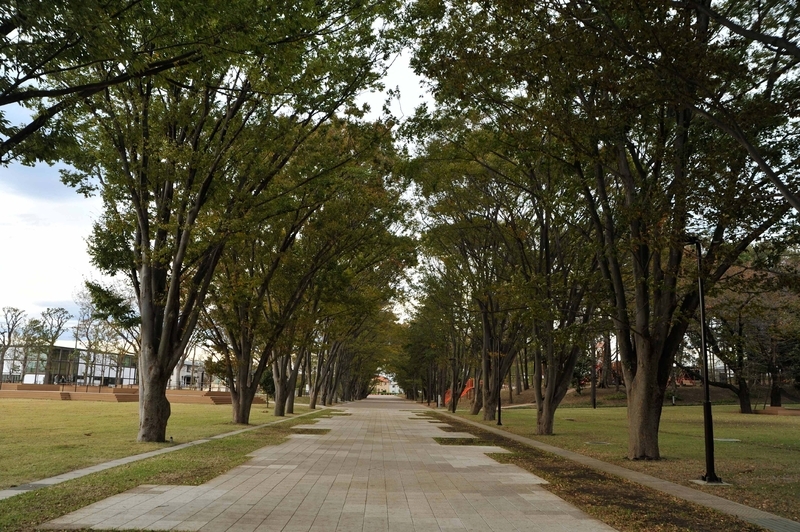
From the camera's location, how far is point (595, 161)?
40.3 ft

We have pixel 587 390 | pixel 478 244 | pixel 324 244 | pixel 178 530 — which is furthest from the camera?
pixel 587 390

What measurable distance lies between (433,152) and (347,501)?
1154cm

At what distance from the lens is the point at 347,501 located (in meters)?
8.09

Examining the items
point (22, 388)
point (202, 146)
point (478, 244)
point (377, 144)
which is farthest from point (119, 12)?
point (22, 388)

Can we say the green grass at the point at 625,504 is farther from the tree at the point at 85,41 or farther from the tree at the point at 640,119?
the tree at the point at 85,41

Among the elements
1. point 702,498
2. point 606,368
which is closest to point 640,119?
point 702,498

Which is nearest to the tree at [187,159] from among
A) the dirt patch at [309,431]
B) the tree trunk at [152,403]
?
the tree trunk at [152,403]

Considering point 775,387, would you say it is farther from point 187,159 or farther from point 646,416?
point 187,159

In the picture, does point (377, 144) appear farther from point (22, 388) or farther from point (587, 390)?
point (587, 390)

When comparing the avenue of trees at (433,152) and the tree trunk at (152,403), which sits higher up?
the avenue of trees at (433,152)

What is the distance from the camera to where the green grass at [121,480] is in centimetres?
660

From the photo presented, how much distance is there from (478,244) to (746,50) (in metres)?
15.8

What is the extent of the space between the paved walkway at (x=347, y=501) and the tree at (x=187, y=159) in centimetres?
466

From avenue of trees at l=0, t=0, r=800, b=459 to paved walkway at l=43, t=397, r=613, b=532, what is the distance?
13.6 ft
